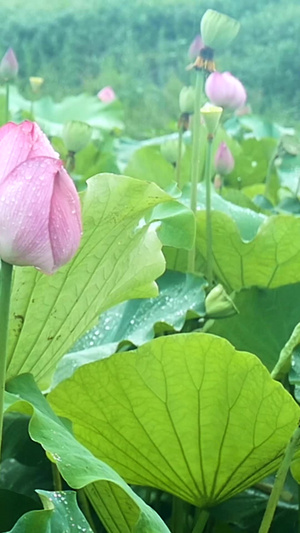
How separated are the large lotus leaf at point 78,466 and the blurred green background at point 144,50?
135 cm

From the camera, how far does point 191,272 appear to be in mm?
566

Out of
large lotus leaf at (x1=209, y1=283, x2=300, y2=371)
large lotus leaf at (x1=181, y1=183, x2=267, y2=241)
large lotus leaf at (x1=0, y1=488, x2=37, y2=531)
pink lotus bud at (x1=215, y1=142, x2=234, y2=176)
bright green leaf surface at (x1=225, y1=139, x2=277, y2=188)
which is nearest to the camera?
large lotus leaf at (x1=0, y1=488, x2=37, y2=531)

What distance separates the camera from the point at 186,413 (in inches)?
15.7

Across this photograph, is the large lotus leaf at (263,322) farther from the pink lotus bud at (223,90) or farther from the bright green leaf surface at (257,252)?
the pink lotus bud at (223,90)

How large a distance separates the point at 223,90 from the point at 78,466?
0.43m

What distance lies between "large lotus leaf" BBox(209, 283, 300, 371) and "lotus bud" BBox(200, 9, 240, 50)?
0.18 metres

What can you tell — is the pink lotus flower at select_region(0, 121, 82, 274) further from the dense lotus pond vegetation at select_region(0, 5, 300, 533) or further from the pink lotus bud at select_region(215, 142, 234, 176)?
the pink lotus bud at select_region(215, 142, 234, 176)

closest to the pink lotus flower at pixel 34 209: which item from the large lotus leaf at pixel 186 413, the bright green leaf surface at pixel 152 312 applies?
the large lotus leaf at pixel 186 413

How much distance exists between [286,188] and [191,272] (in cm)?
42

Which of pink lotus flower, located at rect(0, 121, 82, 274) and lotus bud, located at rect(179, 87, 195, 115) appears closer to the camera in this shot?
pink lotus flower, located at rect(0, 121, 82, 274)

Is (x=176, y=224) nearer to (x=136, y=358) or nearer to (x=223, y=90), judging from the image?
(x=136, y=358)

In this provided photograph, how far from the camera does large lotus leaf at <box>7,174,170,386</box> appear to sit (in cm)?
38

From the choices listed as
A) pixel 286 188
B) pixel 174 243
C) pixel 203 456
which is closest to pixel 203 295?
pixel 174 243

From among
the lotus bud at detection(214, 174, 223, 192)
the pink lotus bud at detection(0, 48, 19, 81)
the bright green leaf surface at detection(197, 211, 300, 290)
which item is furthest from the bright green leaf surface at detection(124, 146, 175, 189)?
the bright green leaf surface at detection(197, 211, 300, 290)
